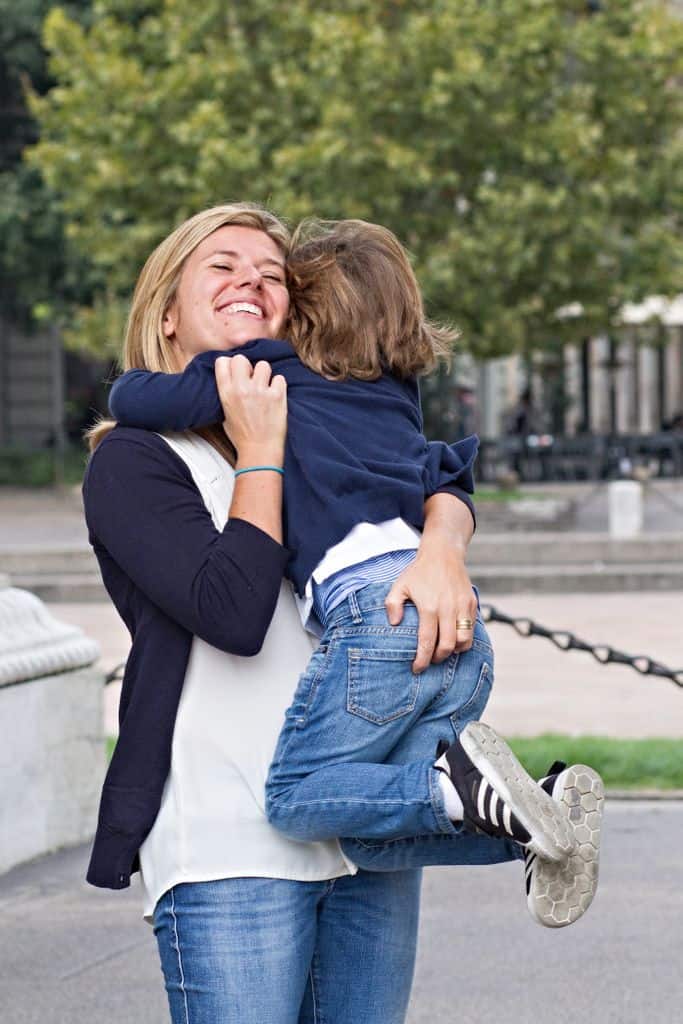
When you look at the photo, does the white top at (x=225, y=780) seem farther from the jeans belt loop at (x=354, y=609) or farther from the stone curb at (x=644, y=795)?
the stone curb at (x=644, y=795)

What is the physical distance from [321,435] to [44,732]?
370cm

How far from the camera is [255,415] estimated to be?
7.98 feet

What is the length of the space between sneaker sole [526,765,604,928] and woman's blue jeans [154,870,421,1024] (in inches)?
11.4

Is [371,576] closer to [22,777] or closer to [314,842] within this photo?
[314,842]

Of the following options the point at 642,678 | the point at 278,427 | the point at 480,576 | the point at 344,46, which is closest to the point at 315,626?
the point at 278,427

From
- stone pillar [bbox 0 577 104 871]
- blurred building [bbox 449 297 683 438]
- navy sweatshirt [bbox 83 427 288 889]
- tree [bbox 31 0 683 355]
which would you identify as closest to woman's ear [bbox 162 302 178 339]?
navy sweatshirt [bbox 83 427 288 889]

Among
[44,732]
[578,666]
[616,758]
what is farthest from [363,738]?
[578,666]

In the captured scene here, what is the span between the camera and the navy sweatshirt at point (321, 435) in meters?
2.40

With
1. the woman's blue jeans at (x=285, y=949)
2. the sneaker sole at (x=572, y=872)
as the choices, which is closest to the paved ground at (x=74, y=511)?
the woman's blue jeans at (x=285, y=949)

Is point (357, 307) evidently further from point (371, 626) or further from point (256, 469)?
point (371, 626)

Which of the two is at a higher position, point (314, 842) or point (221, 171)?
point (221, 171)

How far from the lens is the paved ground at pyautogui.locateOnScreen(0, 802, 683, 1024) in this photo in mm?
4410

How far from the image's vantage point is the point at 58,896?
5523 millimetres

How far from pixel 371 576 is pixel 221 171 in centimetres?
2001
